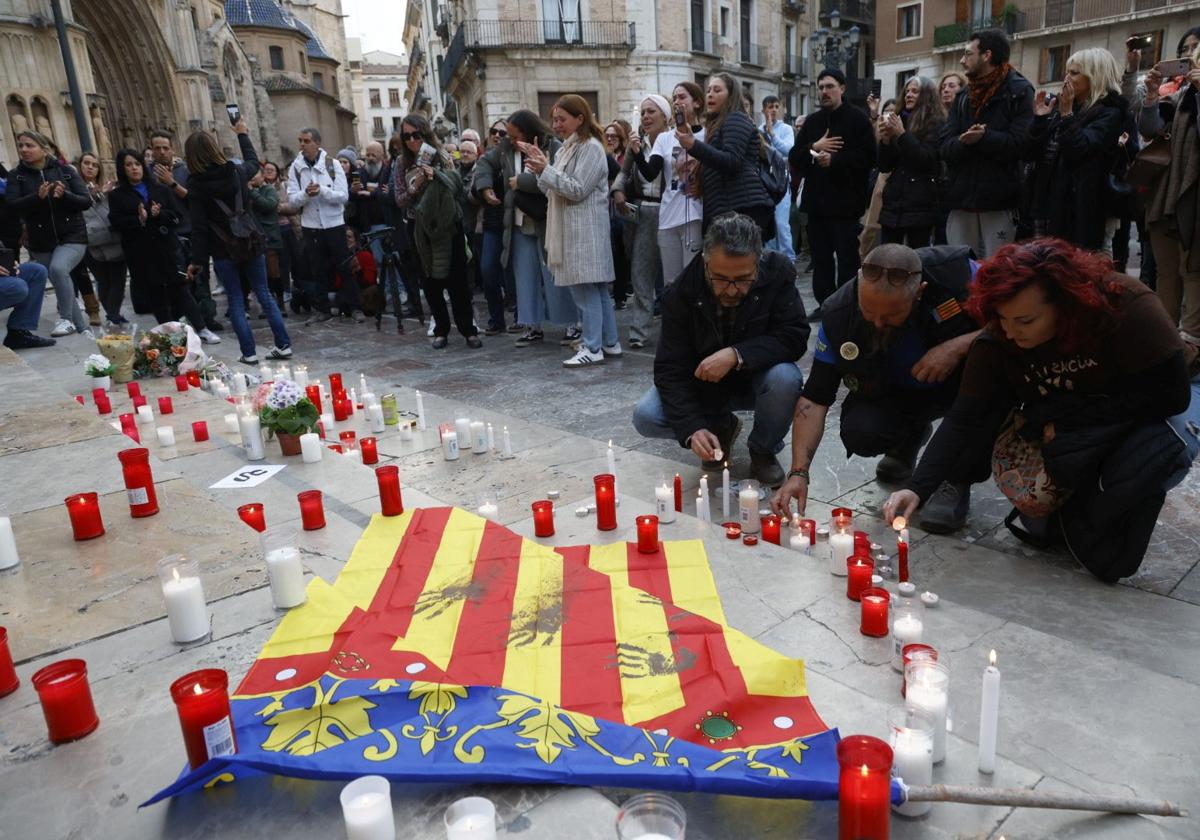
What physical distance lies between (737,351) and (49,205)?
23.1ft

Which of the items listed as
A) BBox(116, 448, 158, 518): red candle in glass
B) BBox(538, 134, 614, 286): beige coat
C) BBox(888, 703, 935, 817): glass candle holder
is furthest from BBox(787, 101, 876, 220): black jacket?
BBox(888, 703, 935, 817): glass candle holder

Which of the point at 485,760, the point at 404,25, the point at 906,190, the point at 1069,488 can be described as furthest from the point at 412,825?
the point at 404,25

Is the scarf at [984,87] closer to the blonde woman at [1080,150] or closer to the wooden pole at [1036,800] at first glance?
the blonde woman at [1080,150]

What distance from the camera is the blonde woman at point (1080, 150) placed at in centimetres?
506

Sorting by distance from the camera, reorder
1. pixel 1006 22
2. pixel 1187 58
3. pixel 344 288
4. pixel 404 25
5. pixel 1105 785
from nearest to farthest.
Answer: pixel 1105 785, pixel 1187 58, pixel 344 288, pixel 1006 22, pixel 404 25

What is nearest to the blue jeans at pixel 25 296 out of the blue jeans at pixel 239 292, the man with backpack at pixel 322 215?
the blue jeans at pixel 239 292

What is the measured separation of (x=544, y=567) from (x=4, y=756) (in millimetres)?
1431

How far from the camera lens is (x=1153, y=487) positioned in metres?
2.56

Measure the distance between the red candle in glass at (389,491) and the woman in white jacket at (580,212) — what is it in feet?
10.6

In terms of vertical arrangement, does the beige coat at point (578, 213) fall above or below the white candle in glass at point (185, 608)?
above

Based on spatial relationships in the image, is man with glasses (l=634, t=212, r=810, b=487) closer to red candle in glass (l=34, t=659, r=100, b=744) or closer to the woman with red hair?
the woman with red hair

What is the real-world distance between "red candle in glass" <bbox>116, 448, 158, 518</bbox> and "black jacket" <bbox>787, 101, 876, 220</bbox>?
4.95 m

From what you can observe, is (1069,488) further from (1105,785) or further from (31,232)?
(31,232)

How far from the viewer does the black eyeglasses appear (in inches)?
119
